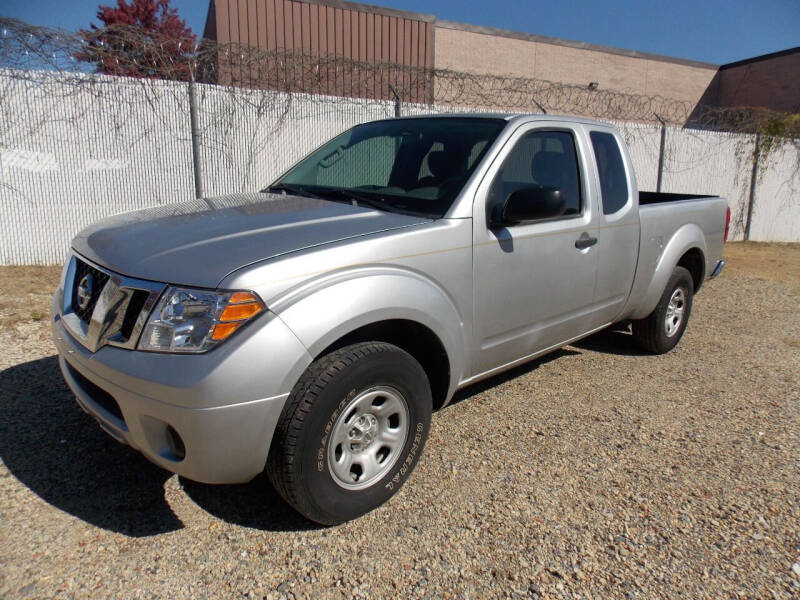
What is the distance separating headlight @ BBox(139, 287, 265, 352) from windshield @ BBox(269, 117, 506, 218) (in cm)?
116

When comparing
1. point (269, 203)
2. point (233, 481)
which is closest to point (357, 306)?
point (233, 481)

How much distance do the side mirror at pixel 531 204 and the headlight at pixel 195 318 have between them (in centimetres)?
150

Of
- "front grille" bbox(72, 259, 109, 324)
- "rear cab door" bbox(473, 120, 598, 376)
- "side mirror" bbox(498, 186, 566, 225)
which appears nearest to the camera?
"front grille" bbox(72, 259, 109, 324)

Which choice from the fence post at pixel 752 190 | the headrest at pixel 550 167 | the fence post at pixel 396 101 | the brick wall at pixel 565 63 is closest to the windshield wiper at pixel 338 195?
the headrest at pixel 550 167

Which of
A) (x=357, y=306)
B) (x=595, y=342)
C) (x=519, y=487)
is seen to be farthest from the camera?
(x=595, y=342)

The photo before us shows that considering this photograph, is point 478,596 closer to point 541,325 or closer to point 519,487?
point 519,487

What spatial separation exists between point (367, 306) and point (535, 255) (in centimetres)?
130

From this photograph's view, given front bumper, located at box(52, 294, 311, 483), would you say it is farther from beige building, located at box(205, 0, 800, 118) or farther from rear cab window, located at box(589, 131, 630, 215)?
beige building, located at box(205, 0, 800, 118)

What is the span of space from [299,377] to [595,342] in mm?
3930

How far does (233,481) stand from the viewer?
235cm

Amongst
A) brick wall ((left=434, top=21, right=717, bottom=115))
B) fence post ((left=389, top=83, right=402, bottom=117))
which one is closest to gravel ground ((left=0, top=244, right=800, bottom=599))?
fence post ((left=389, top=83, right=402, bottom=117))

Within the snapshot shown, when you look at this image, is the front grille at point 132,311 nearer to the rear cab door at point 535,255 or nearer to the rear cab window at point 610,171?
the rear cab door at point 535,255

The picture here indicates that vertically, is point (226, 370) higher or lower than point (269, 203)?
lower

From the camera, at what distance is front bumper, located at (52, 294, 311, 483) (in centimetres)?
213
